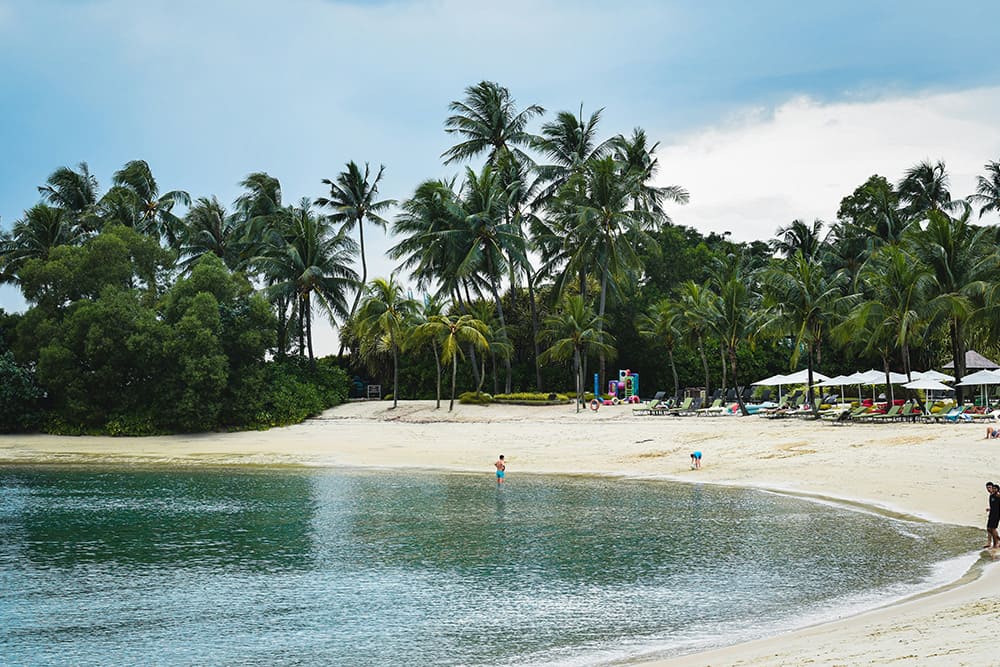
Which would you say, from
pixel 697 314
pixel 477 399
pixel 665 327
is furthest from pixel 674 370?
pixel 477 399

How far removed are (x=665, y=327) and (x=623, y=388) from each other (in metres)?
4.23

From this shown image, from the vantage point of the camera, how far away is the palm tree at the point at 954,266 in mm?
35125

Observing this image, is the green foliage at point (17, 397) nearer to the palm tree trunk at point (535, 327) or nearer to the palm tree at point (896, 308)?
the palm tree trunk at point (535, 327)

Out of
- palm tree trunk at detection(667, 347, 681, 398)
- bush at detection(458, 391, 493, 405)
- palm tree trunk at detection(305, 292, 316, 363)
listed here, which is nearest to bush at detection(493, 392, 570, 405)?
bush at detection(458, 391, 493, 405)

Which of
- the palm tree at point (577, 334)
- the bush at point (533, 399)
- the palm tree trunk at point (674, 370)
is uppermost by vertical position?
the palm tree at point (577, 334)

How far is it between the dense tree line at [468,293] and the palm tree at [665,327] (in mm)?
224

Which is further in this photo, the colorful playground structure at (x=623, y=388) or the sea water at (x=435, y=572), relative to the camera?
the colorful playground structure at (x=623, y=388)

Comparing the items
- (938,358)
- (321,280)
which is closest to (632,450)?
(321,280)

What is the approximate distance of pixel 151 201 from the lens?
6078 centimetres

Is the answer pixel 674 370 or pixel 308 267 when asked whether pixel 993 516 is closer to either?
pixel 674 370

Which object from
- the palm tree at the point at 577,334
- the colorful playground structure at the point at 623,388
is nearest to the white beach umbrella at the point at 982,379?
the colorful playground structure at the point at 623,388

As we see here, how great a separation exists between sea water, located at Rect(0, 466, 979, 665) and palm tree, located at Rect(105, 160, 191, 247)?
120 feet

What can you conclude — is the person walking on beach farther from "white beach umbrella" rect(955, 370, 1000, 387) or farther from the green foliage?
the green foliage

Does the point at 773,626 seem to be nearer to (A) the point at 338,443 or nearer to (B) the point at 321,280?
(A) the point at 338,443
